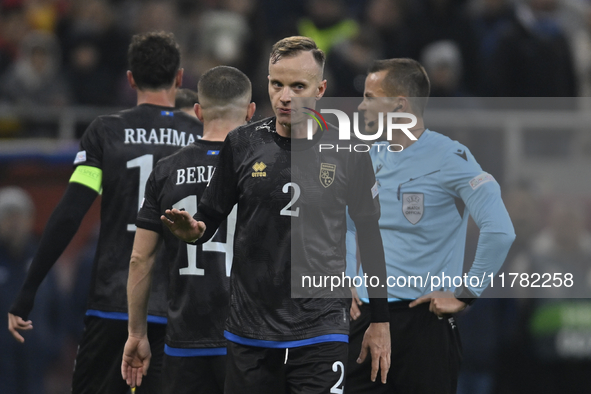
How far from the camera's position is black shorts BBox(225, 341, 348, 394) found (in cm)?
413

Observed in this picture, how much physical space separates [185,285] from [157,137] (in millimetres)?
1161

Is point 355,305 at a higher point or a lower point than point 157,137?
lower

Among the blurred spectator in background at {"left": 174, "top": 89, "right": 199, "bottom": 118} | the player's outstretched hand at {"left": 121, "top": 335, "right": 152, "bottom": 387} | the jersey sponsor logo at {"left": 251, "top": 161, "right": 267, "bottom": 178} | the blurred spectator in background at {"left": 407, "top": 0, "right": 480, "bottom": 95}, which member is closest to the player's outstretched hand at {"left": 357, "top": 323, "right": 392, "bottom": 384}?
the jersey sponsor logo at {"left": 251, "top": 161, "right": 267, "bottom": 178}

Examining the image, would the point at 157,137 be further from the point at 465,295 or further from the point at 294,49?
the point at 465,295


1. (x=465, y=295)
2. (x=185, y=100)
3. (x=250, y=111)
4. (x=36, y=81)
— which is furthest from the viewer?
(x=36, y=81)

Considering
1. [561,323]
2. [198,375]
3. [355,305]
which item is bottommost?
[198,375]

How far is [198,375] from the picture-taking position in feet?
16.3

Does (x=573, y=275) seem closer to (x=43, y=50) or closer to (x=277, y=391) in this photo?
(x=277, y=391)

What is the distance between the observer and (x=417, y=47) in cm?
1111

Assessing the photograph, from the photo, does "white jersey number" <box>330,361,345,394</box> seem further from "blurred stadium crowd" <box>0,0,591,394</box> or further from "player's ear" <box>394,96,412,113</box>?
"blurred stadium crowd" <box>0,0,591,394</box>

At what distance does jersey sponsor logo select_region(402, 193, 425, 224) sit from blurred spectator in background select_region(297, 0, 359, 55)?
251 inches

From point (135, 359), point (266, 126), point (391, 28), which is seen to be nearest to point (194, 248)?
point (135, 359)

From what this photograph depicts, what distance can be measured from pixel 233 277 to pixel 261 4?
31.4 feet

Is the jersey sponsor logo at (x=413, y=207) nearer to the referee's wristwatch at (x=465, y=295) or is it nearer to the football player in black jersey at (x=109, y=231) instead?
the referee's wristwatch at (x=465, y=295)
